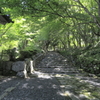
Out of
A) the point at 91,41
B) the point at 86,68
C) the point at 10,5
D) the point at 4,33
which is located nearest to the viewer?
the point at 10,5

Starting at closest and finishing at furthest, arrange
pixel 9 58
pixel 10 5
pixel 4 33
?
pixel 10 5
pixel 4 33
pixel 9 58

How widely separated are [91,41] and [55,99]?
41.1ft

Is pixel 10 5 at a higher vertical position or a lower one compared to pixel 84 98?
higher

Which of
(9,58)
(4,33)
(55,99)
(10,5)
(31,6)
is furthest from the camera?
(9,58)

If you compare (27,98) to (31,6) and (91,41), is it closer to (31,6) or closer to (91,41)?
(31,6)

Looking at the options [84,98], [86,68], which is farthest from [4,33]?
[86,68]

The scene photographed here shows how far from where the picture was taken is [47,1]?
138 inches

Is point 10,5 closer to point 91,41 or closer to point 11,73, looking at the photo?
point 11,73

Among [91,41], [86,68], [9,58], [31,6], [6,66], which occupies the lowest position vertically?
[86,68]

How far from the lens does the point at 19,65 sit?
536cm

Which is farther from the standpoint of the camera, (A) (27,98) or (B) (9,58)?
(B) (9,58)

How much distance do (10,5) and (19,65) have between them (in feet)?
11.4

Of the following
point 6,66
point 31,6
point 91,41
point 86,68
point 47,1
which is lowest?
point 86,68

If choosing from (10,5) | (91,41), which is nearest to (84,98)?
(10,5)
